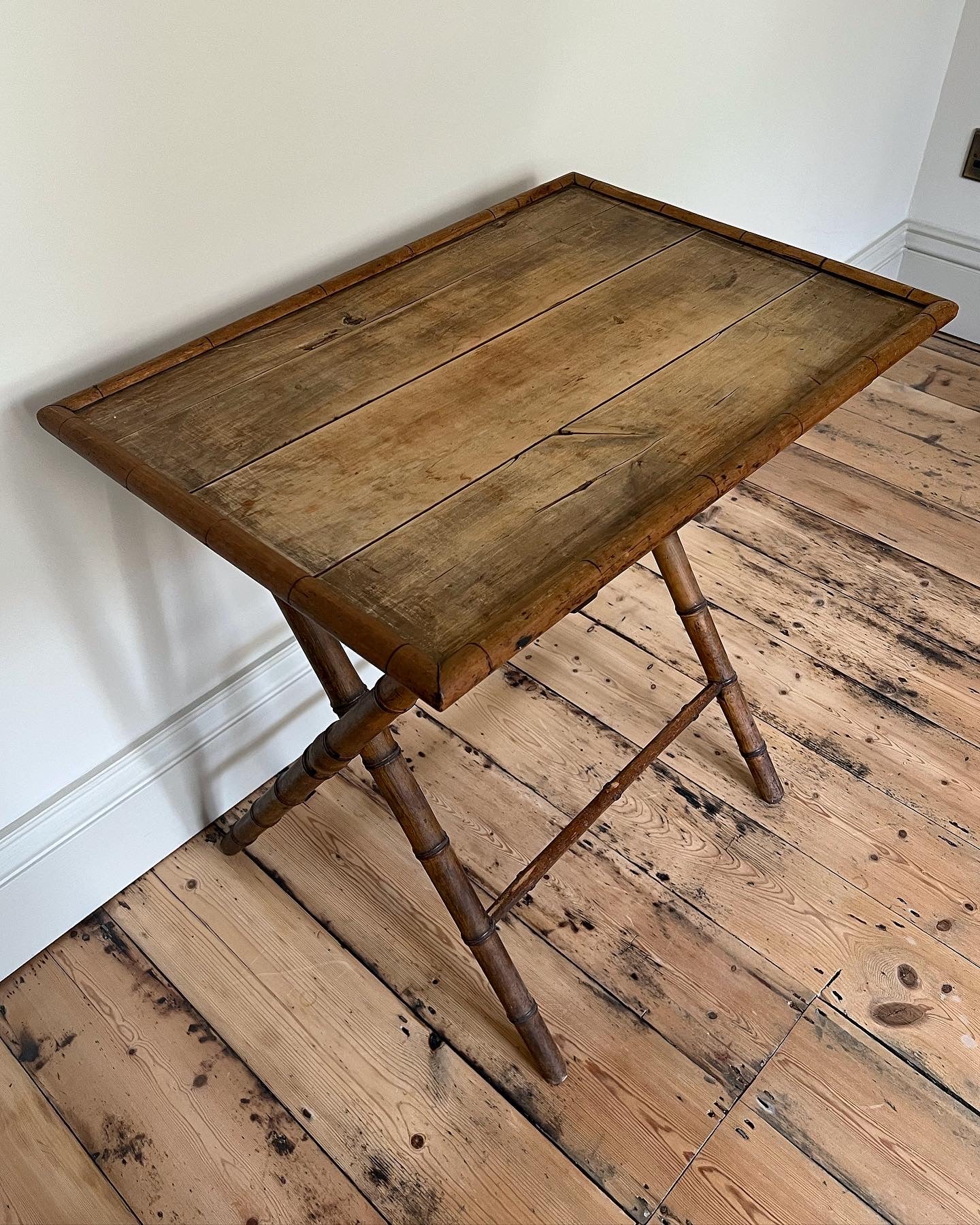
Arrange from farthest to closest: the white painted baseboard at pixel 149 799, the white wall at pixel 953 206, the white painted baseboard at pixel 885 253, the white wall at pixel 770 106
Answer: the white painted baseboard at pixel 885 253 → the white wall at pixel 953 206 → the white wall at pixel 770 106 → the white painted baseboard at pixel 149 799

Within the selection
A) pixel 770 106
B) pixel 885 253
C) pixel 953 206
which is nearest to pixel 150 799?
pixel 770 106

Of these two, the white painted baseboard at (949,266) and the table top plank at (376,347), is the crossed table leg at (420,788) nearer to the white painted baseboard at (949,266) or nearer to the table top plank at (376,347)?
the table top plank at (376,347)

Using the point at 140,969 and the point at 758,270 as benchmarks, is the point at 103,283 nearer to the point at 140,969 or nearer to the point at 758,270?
the point at 758,270

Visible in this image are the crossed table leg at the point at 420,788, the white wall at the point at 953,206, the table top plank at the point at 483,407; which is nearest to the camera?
the table top plank at the point at 483,407

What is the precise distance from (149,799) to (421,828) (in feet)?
1.72

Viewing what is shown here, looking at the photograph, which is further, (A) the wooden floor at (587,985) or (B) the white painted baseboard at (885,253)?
(B) the white painted baseboard at (885,253)

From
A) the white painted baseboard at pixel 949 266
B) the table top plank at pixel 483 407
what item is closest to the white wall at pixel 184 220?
the table top plank at pixel 483 407

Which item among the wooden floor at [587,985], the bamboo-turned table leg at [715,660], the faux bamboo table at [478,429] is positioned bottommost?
the wooden floor at [587,985]

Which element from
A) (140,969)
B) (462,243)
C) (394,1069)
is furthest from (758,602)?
(140,969)

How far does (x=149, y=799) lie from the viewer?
1550 mm

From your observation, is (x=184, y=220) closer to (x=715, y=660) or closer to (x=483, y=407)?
(x=483, y=407)

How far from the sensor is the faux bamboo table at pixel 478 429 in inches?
37.5

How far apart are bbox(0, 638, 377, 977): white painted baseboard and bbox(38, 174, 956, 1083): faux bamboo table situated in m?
0.17

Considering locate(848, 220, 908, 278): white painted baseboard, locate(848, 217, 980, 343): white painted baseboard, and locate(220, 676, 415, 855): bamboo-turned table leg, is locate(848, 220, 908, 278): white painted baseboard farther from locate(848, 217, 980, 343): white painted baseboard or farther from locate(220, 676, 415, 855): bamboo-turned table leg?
locate(220, 676, 415, 855): bamboo-turned table leg
